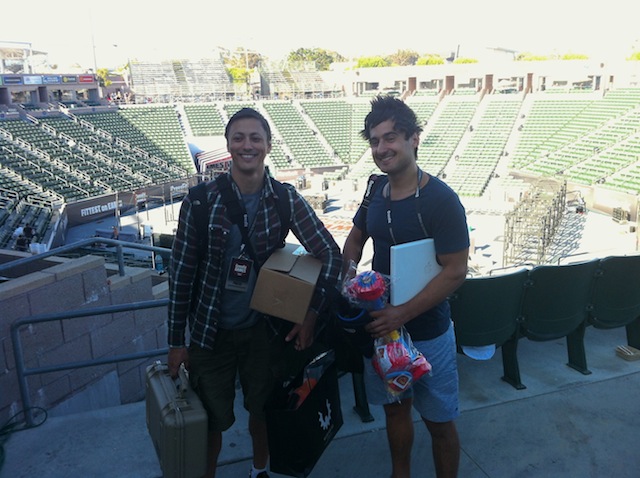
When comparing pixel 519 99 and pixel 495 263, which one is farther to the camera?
pixel 519 99

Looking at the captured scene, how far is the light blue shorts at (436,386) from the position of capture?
2.29m

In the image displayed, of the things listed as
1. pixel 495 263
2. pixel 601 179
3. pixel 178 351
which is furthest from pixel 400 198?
pixel 601 179

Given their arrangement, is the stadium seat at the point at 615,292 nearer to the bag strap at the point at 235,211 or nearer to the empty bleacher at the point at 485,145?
the bag strap at the point at 235,211

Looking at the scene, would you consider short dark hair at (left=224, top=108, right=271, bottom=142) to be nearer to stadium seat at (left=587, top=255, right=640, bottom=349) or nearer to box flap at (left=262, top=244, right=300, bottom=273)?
box flap at (left=262, top=244, right=300, bottom=273)

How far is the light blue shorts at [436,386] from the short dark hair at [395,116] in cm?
89

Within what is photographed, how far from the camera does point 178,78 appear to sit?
2170 inches

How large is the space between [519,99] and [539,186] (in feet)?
70.3

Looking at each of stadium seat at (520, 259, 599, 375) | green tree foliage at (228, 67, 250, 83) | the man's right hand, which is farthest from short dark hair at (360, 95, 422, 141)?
green tree foliage at (228, 67, 250, 83)

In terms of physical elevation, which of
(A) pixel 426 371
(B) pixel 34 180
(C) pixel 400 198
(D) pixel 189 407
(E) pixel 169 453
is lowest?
(B) pixel 34 180

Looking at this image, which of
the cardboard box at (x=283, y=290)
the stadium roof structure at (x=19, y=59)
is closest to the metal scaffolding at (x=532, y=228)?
the cardboard box at (x=283, y=290)

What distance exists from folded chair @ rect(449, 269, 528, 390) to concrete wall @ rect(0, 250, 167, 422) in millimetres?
2835

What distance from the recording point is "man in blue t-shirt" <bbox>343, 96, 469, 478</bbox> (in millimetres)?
2174

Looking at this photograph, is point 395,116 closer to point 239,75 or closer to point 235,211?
point 235,211

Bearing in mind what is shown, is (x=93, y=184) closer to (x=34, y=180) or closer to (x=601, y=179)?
(x=34, y=180)
